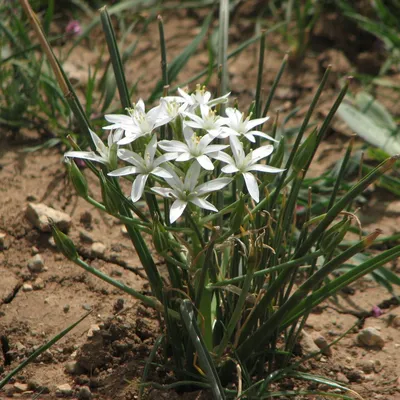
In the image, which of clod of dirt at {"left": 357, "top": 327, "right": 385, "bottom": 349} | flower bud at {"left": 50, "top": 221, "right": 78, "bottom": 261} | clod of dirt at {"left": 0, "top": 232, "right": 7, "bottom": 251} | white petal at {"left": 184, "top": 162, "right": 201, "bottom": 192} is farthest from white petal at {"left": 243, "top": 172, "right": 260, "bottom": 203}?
clod of dirt at {"left": 0, "top": 232, "right": 7, "bottom": 251}

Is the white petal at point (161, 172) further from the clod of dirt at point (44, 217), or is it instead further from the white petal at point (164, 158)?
the clod of dirt at point (44, 217)

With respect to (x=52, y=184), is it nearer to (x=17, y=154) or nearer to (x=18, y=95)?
(x=17, y=154)

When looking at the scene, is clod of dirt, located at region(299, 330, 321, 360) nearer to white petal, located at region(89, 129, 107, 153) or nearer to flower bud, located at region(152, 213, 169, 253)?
flower bud, located at region(152, 213, 169, 253)

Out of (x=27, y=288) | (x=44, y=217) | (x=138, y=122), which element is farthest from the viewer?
(x=44, y=217)

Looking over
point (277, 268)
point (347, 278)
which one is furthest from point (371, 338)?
point (277, 268)

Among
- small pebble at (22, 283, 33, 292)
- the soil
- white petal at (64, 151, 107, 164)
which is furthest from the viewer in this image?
small pebble at (22, 283, 33, 292)

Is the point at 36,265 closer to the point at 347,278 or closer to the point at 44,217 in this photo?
the point at 44,217
